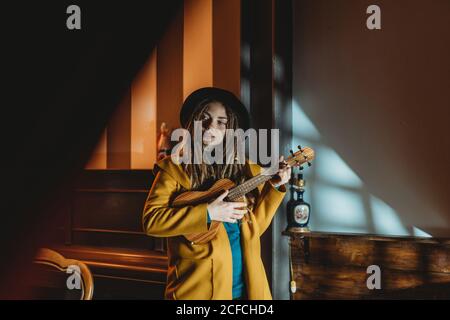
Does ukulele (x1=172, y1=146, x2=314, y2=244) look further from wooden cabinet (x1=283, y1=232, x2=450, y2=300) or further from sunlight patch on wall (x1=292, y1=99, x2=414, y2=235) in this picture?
sunlight patch on wall (x1=292, y1=99, x2=414, y2=235)

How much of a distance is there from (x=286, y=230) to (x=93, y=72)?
7.85 feet

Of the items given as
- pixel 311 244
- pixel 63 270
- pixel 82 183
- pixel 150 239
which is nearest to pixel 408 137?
pixel 311 244

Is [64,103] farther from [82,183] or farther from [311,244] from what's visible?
[311,244]

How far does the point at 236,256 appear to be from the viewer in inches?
78.4

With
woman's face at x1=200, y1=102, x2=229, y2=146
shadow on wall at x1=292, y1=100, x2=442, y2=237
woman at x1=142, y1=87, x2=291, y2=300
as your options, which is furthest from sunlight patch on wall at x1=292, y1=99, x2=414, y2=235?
woman's face at x1=200, y1=102, x2=229, y2=146

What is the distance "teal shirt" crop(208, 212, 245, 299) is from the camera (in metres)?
1.98

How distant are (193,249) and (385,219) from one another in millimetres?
1945

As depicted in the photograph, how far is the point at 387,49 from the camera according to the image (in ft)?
10.7

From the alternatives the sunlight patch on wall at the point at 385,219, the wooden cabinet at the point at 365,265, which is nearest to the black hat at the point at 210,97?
the wooden cabinet at the point at 365,265

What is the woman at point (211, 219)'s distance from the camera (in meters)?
1.91

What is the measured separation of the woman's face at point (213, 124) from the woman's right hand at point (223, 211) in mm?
350

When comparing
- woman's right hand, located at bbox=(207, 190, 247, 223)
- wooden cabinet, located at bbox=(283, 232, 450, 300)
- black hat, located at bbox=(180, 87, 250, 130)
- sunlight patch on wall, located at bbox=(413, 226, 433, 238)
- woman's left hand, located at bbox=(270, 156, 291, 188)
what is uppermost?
black hat, located at bbox=(180, 87, 250, 130)

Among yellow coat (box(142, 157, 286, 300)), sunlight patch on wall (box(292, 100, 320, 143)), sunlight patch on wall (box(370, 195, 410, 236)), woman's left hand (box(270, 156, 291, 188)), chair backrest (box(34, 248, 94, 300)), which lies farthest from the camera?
sunlight patch on wall (box(292, 100, 320, 143))

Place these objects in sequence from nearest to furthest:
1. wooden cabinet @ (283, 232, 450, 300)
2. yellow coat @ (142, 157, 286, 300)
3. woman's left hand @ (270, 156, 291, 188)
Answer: yellow coat @ (142, 157, 286, 300), woman's left hand @ (270, 156, 291, 188), wooden cabinet @ (283, 232, 450, 300)
